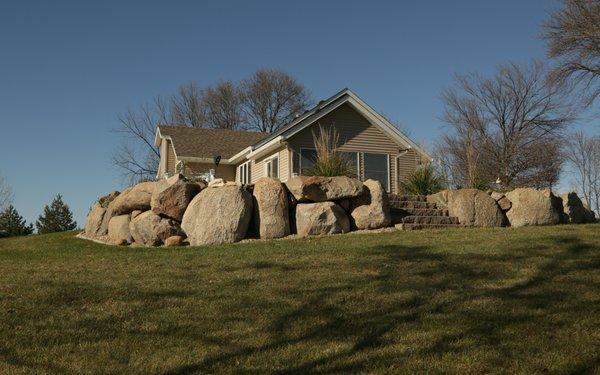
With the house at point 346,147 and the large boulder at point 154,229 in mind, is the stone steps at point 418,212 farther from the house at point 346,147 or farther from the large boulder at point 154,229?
the house at point 346,147

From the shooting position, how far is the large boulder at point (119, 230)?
1379 cm

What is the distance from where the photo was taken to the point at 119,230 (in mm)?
14070

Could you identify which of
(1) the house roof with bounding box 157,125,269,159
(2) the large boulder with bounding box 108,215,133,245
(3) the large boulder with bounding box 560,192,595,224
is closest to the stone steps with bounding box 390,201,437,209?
(3) the large boulder with bounding box 560,192,595,224

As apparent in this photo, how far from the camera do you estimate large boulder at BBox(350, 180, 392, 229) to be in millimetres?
12688

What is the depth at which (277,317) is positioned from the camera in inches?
209

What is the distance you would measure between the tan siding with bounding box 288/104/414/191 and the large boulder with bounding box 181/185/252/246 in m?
8.57

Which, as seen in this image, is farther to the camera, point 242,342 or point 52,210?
point 52,210

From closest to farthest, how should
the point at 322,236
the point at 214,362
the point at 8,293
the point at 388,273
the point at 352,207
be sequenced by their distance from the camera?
the point at 214,362 → the point at 8,293 → the point at 388,273 → the point at 322,236 → the point at 352,207

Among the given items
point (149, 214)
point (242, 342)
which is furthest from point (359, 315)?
point (149, 214)

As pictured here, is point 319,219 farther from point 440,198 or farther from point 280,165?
point 280,165

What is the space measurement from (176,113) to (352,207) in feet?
107

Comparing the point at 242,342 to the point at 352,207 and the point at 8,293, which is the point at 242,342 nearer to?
the point at 8,293

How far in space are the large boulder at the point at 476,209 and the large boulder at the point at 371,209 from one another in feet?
5.82

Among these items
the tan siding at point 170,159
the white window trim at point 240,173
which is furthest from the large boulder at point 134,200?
the tan siding at point 170,159
